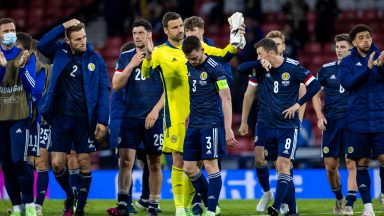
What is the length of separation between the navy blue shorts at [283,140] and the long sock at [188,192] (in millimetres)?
1109

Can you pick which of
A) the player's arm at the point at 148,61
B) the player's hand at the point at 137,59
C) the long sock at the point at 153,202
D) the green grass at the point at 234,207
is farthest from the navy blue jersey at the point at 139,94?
the green grass at the point at 234,207

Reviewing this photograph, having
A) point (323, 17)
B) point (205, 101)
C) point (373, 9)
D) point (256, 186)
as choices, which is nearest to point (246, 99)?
point (205, 101)

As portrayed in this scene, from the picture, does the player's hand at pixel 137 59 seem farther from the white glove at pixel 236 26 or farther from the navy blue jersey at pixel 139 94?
the white glove at pixel 236 26

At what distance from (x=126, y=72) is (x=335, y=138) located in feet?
10.4

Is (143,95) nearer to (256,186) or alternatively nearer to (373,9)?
(256,186)

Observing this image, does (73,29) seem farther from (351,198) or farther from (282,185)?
(351,198)

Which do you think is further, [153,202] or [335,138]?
[335,138]

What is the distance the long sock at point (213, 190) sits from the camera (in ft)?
33.8

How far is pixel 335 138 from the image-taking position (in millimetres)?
12828

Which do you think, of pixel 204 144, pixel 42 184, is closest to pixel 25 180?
pixel 42 184

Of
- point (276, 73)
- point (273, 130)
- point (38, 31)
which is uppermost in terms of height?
point (38, 31)

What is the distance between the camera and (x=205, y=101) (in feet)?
34.8

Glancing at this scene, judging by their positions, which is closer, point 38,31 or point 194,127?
point 194,127

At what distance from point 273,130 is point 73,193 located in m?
2.62
